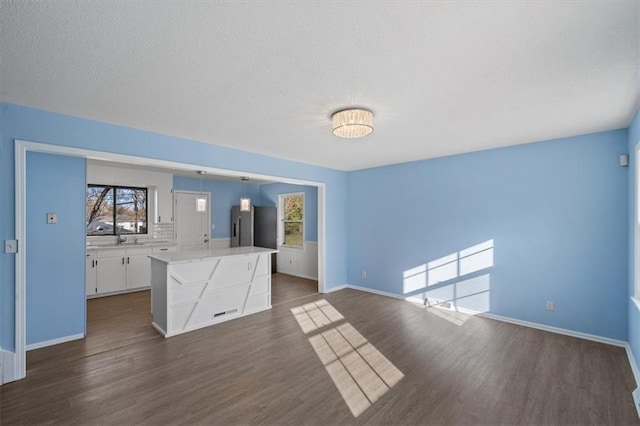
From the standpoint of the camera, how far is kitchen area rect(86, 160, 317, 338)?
3.79 meters

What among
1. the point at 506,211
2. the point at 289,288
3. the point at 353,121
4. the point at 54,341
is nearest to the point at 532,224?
the point at 506,211

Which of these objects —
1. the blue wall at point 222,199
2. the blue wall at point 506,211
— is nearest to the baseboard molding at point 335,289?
the blue wall at point 506,211

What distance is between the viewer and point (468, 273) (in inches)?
173

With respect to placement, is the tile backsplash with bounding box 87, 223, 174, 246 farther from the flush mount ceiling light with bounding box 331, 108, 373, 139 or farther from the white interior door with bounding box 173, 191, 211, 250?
the flush mount ceiling light with bounding box 331, 108, 373, 139

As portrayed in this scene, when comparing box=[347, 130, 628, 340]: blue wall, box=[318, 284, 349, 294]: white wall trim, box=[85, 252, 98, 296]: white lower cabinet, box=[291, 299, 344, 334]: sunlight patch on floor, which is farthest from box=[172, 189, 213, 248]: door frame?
box=[347, 130, 628, 340]: blue wall

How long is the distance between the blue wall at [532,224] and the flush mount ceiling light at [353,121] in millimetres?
2576

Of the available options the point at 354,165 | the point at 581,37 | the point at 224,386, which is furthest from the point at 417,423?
the point at 354,165

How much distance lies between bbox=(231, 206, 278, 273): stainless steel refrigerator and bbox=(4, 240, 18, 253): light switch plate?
4.87 metres

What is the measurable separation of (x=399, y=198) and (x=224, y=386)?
403 centimetres

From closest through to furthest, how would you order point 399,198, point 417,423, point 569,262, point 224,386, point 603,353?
point 417,423 < point 224,386 < point 603,353 < point 569,262 < point 399,198

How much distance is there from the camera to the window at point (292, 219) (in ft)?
23.9

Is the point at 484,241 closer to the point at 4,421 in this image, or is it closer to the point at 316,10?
the point at 316,10

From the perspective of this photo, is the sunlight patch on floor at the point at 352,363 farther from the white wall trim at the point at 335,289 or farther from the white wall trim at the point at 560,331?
the white wall trim at the point at 560,331

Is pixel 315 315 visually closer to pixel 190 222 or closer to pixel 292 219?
pixel 292 219
